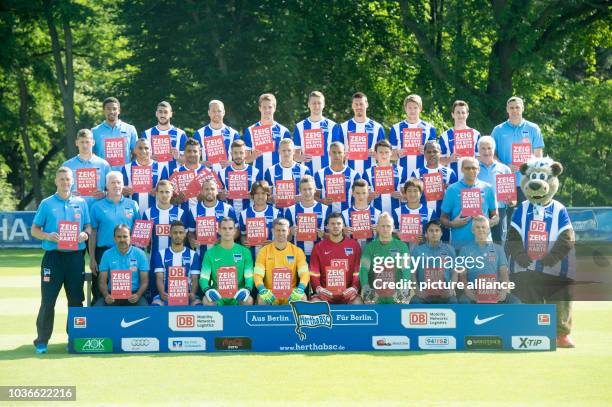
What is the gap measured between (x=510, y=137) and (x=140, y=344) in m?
5.53

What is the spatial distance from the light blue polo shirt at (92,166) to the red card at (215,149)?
1290mm

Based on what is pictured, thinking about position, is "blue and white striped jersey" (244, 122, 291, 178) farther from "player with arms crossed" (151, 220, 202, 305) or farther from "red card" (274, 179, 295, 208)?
"player with arms crossed" (151, 220, 202, 305)

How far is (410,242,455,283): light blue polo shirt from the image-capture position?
1143 cm

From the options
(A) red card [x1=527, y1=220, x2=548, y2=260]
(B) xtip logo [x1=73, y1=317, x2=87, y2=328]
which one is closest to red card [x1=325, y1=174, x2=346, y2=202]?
(A) red card [x1=527, y1=220, x2=548, y2=260]

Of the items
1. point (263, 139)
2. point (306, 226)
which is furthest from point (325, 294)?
point (263, 139)

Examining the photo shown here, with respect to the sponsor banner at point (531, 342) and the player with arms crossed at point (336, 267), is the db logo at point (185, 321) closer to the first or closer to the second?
the player with arms crossed at point (336, 267)

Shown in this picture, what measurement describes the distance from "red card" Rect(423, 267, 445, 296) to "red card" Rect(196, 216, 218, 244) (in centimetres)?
254

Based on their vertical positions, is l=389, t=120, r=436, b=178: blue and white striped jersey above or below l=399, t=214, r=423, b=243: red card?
above

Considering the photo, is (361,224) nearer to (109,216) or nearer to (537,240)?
(537,240)

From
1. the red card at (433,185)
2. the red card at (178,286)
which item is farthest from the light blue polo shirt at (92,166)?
the red card at (433,185)

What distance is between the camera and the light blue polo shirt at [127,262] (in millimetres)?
11617

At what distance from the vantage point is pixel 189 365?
10.4 m

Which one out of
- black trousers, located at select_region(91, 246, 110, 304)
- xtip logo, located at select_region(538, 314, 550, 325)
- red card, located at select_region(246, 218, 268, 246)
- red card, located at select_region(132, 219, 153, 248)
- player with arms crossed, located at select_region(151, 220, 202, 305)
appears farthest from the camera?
black trousers, located at select_region(91, 246, 110, 304)

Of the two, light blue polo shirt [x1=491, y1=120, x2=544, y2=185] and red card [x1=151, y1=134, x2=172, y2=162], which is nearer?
red card [x1=151, y1=134, x2=172, y2=162]
